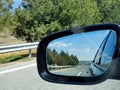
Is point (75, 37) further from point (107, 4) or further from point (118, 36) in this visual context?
point (107, 4)

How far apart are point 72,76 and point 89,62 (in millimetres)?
177

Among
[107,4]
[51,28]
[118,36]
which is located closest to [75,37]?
Answer: [118,36]

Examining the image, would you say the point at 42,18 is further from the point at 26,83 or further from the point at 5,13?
the point at 26,83

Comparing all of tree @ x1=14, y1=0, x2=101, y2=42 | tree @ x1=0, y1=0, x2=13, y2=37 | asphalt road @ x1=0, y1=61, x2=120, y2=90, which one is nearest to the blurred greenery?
tree @ x1=14, y1=0, x2=101, y2=42

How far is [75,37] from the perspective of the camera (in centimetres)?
295

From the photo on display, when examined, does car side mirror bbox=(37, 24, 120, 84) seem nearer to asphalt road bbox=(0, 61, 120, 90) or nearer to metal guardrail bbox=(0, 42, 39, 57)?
asphalt road bbox=(0, 61, 120, 90)

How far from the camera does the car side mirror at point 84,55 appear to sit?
253cm

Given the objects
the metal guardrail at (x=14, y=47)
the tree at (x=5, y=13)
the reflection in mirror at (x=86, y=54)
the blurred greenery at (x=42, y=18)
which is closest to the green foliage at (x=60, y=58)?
the reflection in mirror at (x=86, y=54)

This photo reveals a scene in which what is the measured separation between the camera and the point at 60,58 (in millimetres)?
3023

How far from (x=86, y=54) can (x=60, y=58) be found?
35 centimetres

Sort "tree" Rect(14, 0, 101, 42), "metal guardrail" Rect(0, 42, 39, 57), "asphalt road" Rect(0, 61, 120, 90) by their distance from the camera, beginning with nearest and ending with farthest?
"asphalt road" Rect(0, 61, 120, 90), "metal guardrail" Rect(0, 42, 39, 57), "tree" Rect(14, 0, 101, 42)

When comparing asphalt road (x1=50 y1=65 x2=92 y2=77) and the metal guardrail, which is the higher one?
asphalt road (x1=50 y1=65 x2=92 y2=77)

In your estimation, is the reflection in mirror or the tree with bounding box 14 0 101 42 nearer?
the reflection in mirror

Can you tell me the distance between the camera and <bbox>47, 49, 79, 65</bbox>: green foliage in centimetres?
284
